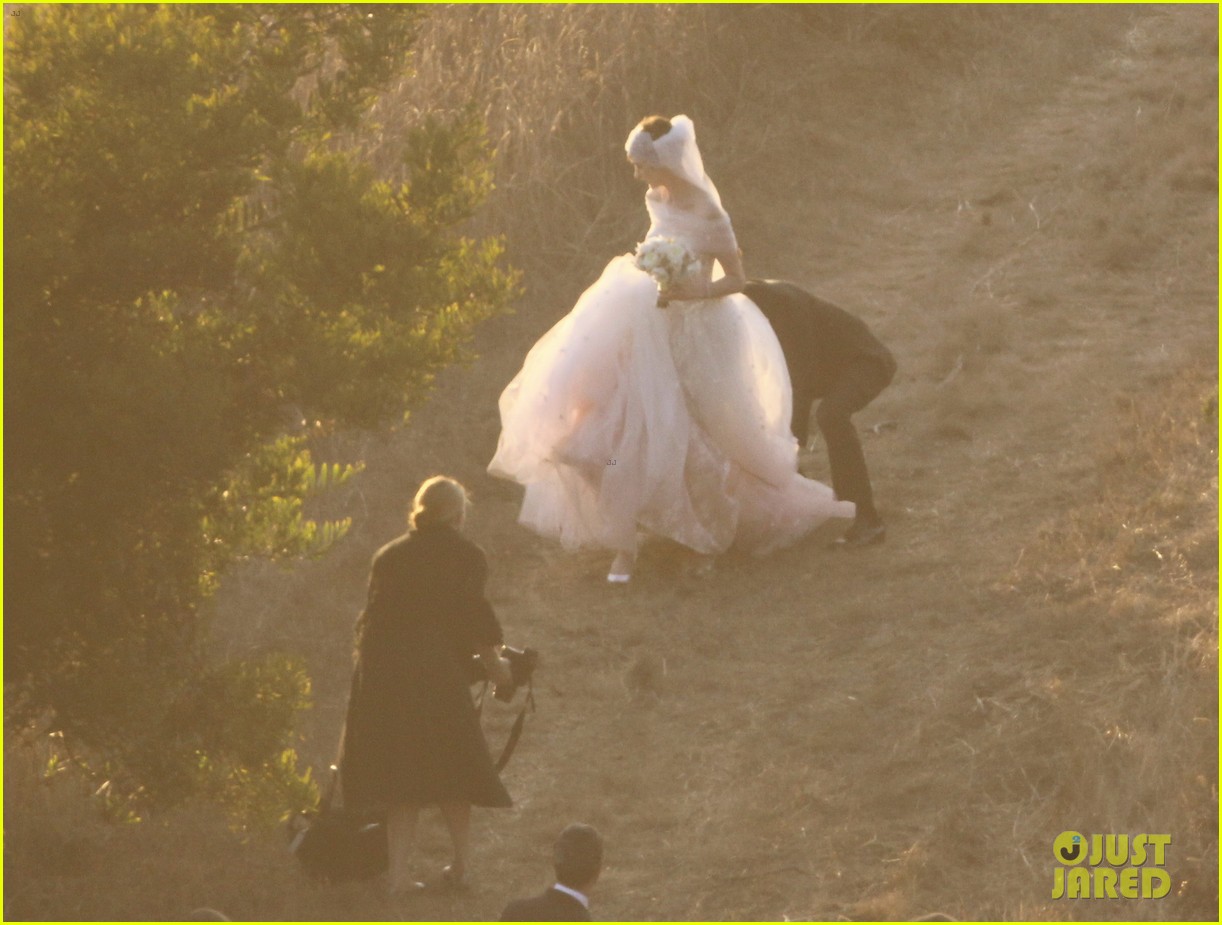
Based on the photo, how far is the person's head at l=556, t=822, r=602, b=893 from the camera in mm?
5918

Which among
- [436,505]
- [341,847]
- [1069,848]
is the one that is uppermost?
[436,505]

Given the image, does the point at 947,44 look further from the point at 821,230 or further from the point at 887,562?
the point at 887,562

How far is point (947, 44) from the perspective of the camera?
18328mm

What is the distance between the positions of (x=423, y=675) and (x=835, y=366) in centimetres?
403

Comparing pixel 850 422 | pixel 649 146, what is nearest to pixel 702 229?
pixel 649 146

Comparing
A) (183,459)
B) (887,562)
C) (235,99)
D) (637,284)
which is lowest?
(887,562)

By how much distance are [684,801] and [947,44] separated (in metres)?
12.1

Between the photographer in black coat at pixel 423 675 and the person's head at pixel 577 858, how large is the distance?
1328mm

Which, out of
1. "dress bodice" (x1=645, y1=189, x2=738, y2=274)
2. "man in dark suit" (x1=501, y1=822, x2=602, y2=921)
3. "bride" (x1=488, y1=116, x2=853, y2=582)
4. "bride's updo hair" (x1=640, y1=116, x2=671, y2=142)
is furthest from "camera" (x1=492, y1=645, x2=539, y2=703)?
"bride's updo hair" (x1=640, y1=116, x2=671, y2=142)

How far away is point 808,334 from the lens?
10.4 meters

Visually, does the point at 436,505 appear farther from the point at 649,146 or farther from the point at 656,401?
the point at 649,146

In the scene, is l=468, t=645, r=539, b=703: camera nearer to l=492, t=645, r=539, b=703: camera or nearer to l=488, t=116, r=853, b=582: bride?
l=492, t=645, r=539, b=703: camera

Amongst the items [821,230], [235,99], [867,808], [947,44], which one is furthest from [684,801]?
[947,44]

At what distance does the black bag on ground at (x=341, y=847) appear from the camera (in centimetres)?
732
